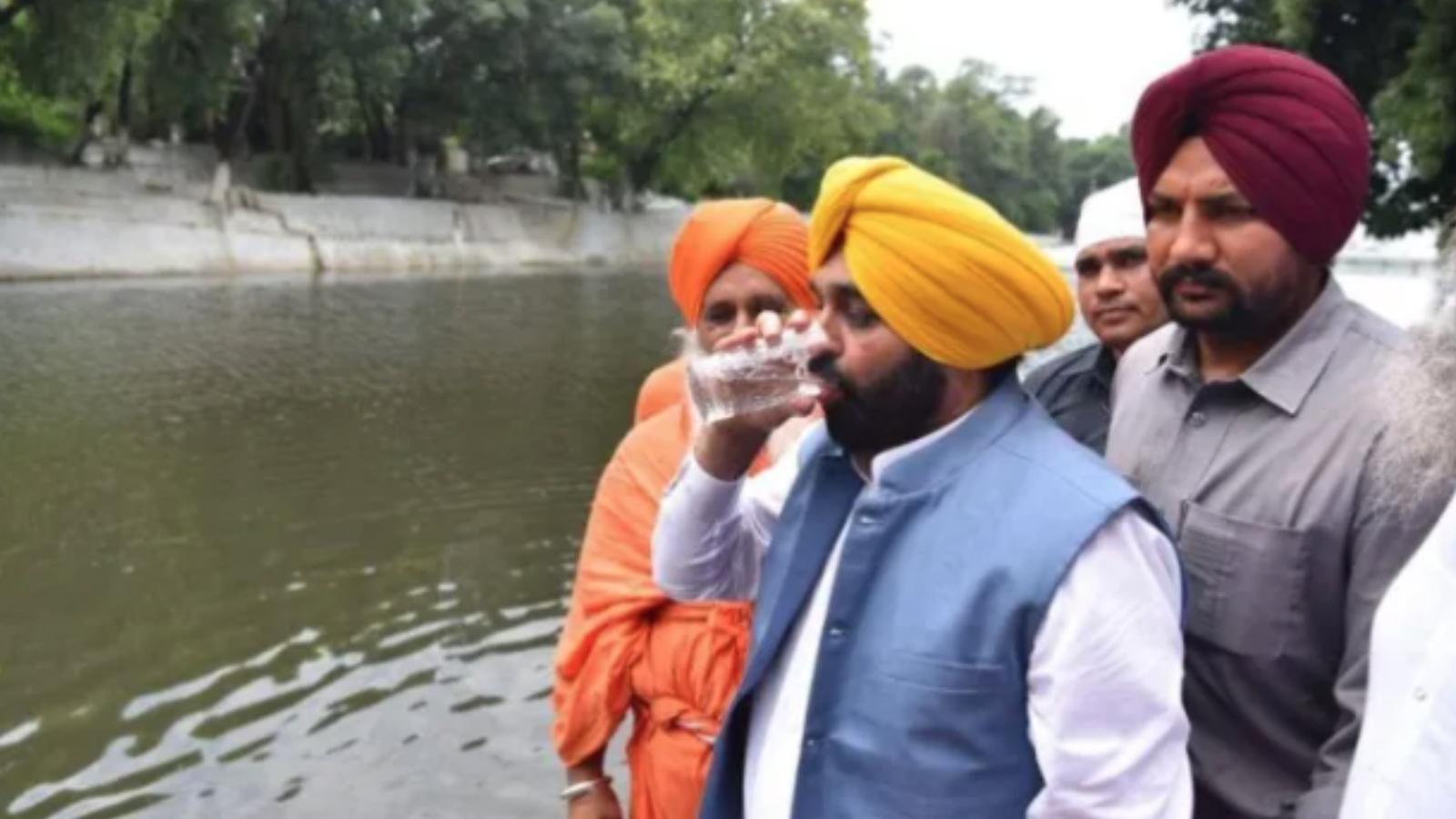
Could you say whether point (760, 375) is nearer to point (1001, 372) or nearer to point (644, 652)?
point (1001, 372)

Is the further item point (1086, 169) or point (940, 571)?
point (1086, 169)

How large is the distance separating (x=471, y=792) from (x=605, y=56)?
3403 cm

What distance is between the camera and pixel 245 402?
1329 cm

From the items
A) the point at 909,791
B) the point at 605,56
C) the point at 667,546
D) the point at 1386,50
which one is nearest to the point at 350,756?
the point at 667,546

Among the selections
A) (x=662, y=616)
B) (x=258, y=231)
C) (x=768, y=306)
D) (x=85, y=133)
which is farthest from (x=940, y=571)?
(x=85, y=133)

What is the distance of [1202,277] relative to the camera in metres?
1.97

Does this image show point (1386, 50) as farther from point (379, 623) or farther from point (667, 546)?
point (667, 546)

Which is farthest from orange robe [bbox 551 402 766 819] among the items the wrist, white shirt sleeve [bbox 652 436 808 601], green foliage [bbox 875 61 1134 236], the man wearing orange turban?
green foliage [bbox 875 61 1134 236]

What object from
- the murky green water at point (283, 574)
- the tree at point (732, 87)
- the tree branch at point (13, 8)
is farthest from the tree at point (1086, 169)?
the murky green water at point (283, 574)

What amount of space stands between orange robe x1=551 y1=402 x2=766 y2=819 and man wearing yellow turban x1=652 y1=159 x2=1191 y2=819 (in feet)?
2.09

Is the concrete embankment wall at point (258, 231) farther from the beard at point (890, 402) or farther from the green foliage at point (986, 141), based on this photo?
the green foliage at point (986, 141)

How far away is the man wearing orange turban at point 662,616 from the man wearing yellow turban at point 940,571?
0.65 m

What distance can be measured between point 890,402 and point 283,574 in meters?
6.53

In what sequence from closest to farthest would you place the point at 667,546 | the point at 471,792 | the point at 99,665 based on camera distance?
the point at 667,546 → the point at 471,792 → the point at 99,665
